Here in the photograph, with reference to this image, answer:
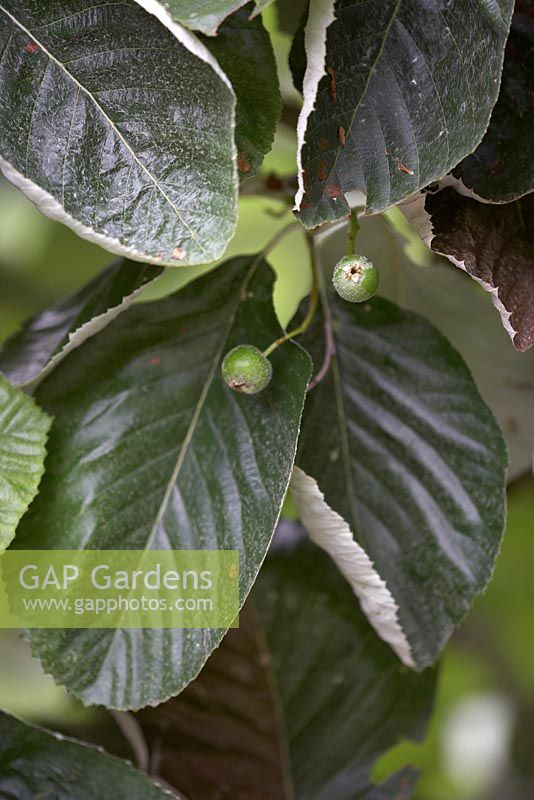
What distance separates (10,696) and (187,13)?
0.76 metres

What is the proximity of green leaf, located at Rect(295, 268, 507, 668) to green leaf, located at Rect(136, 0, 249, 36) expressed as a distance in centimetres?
31

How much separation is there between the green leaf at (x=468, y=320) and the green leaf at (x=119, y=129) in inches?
11.9

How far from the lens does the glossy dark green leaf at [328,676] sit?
30.2 inches

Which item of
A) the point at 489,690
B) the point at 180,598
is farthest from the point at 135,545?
the point at 489,690

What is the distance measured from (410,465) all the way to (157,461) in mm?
184

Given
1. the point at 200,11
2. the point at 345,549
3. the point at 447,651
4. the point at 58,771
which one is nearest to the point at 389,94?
the point at 200,11

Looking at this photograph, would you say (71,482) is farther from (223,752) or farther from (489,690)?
(489,690)

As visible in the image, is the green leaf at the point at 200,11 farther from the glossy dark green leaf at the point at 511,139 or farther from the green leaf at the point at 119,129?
the glossy dark green leaf at the point at 511,139

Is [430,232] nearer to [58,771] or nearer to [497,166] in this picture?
[497,166]

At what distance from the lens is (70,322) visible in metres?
0.67

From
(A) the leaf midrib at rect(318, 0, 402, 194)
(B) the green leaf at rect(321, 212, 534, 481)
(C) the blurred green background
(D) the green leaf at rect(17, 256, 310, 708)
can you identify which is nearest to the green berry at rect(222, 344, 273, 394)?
(D) the green leaf at rect(17, 256, 310, 708)

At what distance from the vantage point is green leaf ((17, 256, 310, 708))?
543 millimetres

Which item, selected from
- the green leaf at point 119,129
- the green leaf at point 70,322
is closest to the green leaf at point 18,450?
the green leaf at point 70,322

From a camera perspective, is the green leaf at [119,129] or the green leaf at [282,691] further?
the green leaf at [282,691]
